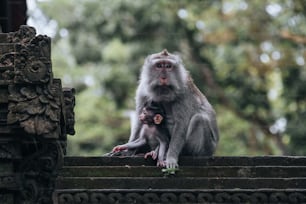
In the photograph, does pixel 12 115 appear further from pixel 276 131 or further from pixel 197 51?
pixel 197 51

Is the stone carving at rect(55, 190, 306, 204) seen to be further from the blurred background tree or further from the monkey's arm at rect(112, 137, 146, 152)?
the blurred background tree

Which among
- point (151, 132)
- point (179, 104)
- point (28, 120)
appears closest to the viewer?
point (28, 120)

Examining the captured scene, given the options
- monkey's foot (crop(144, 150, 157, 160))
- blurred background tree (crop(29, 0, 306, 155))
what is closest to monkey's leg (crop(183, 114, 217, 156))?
monkey's foot (crop(144, 150, 157, 160))

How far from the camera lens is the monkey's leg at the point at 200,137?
55.8ft

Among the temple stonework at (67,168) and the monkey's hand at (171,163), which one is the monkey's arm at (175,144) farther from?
the temple stonework at (67,168)

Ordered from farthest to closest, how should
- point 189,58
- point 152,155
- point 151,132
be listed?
point 189,58, point 151,132, point 152,155

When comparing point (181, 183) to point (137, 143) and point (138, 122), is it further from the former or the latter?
point (138, 122)

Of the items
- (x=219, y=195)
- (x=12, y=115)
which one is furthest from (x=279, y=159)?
(x=12, y=115)

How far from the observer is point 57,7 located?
38.9 m

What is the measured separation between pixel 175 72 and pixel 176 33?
19.3 metres

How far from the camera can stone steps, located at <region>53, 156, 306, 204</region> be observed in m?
14.0

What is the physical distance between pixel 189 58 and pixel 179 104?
64.8 feet

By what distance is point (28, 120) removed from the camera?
12.5m

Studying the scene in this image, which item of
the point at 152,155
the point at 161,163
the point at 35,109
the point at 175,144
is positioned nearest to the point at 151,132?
the point at 175,144
